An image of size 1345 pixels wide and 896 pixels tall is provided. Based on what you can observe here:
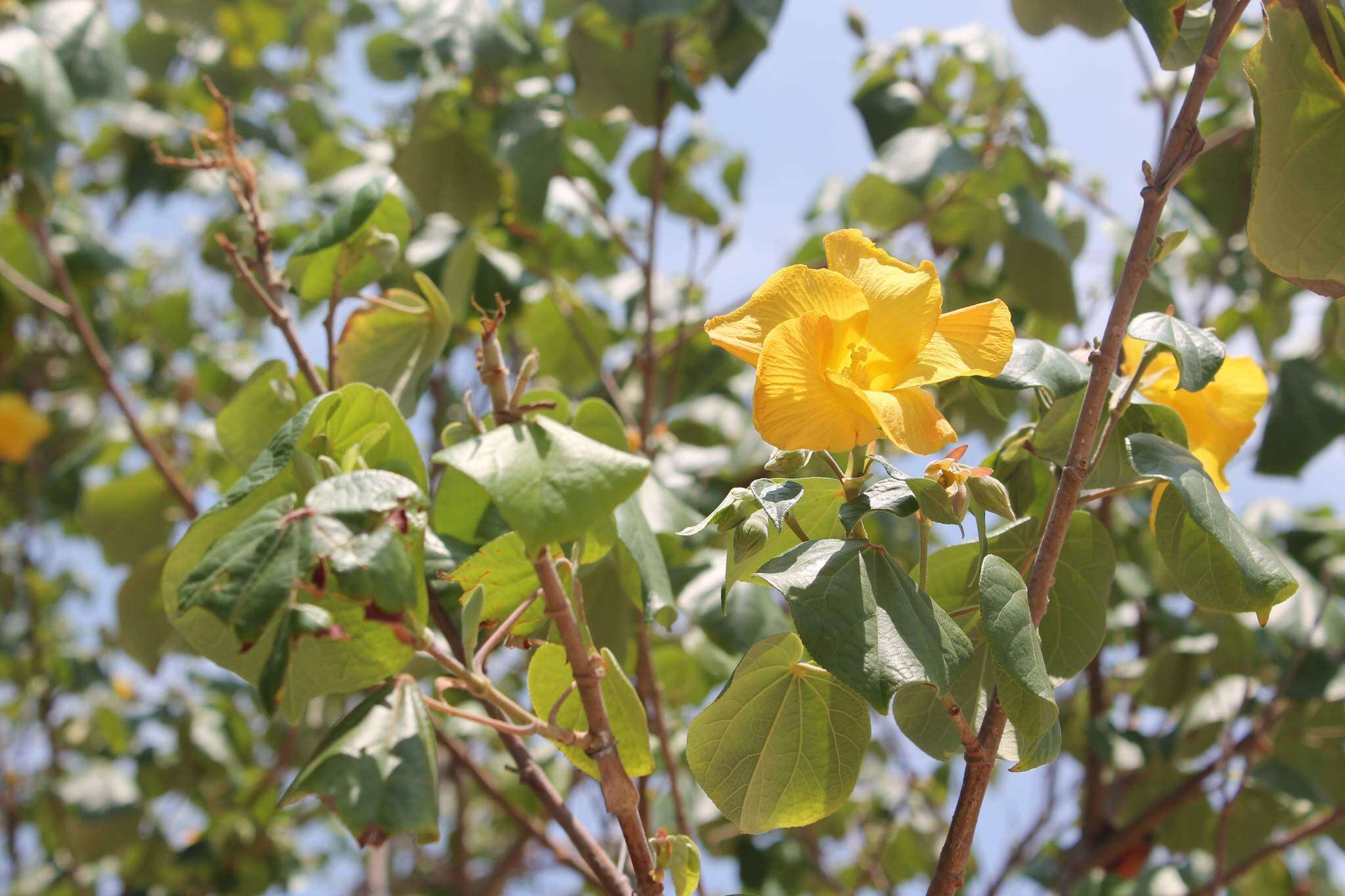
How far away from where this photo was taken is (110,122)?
2855mm

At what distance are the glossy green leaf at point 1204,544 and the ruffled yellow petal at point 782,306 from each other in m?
0.23

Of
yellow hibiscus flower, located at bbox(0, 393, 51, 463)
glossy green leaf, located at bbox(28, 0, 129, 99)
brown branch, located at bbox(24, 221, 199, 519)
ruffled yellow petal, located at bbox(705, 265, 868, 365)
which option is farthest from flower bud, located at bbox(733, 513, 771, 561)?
yellow hibiscus flower, located at bbox(0, 393, 51, 463)

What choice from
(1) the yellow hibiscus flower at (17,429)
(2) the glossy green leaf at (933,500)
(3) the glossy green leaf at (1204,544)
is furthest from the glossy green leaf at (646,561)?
(1) the yellow hibiscus flower at (17,429)

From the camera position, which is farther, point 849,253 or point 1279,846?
point 1279,846

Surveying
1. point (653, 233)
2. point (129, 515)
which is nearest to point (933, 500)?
point (653, 233)

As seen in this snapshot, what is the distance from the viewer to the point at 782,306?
76 cm

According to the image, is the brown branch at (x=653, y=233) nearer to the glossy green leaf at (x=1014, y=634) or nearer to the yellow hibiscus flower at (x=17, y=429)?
the glossy green leaf at (x=1014, y=634)

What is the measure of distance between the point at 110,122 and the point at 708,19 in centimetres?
186

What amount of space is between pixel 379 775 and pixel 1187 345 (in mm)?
614

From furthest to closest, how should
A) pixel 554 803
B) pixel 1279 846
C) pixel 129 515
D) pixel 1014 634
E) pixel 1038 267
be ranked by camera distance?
1. pixel 1038 267
2. pixel 129 515
3. pixel 1279 846
4. pixel 554 803
5. pixel 1014 634

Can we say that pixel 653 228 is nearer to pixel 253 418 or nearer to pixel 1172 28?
pixel 253 418

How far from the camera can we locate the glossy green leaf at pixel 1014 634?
2.11 feet

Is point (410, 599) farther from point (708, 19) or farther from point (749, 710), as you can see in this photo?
point (708, 19)

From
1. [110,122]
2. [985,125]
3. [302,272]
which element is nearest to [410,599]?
[302,272]
